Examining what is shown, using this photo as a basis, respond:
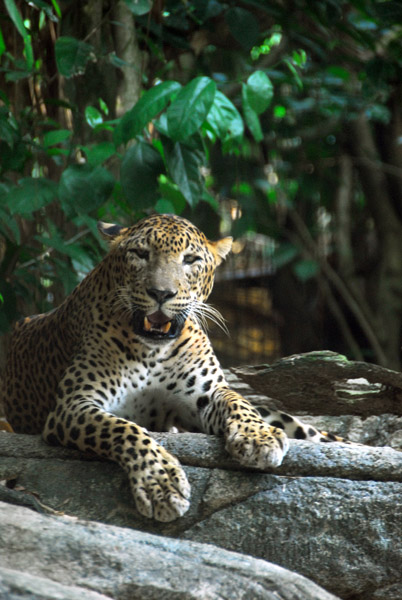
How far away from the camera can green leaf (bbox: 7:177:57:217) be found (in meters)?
5.88

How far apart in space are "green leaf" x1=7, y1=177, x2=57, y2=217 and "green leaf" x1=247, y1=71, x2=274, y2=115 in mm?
1536

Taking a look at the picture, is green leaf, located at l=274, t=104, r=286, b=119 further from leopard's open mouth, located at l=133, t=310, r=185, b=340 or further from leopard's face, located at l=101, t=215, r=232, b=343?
leopard's open mouth, located at l=133, t=310, r=185, b=340

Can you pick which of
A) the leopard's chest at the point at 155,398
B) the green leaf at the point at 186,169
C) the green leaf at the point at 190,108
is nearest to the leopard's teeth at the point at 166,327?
the leopard's chest at the point at 155,398

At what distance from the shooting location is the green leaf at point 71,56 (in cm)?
607

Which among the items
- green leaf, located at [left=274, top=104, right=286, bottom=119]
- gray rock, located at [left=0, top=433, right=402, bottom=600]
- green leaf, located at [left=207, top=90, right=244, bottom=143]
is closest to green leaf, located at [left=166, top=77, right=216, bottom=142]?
green leaf, located at [left=207, top=90, right=244, bottom=143]

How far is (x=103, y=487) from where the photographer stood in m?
4.16

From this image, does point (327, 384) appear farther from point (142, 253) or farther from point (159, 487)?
point (159, 487)

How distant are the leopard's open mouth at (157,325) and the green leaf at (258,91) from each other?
2093 mm

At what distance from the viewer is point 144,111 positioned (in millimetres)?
5473

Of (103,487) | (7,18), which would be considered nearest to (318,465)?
(103,487)

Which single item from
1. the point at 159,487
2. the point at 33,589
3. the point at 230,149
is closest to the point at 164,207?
the point at 230,149

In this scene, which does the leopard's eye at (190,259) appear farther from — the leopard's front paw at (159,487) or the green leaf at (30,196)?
the green leaf at (30,196)

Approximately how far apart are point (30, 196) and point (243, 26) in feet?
7.56

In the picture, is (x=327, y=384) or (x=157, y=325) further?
(x=327, y=384)
